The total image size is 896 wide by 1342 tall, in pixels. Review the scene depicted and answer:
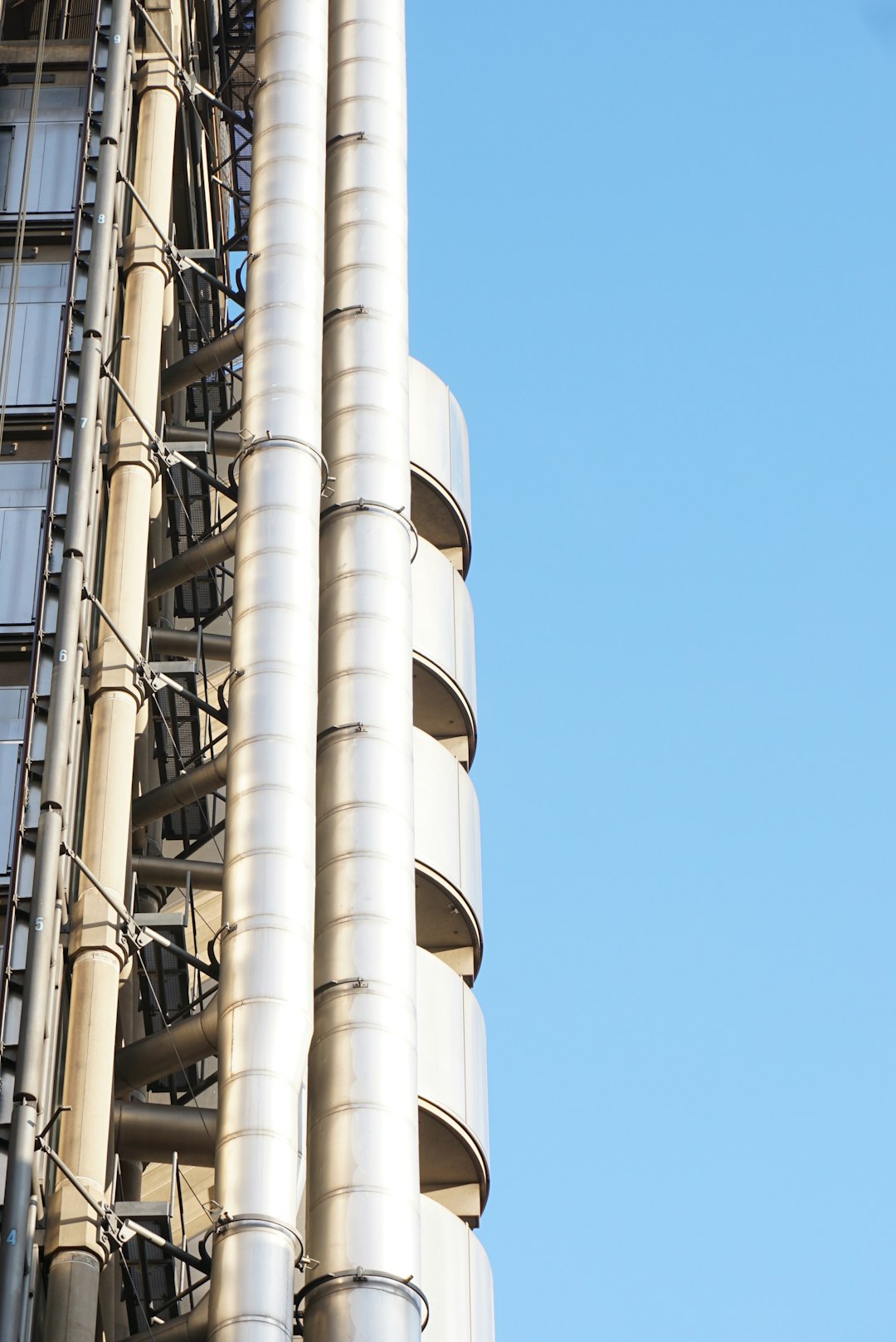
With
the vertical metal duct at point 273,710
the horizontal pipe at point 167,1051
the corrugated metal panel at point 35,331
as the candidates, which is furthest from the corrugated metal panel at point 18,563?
the horizontal pipe at point 167,1051

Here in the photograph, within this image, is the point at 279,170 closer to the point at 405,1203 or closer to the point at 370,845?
the point at 370,845

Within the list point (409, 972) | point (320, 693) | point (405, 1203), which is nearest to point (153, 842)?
point (320, 693)

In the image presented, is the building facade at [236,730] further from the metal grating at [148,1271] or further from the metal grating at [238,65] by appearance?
the metal grating at [238,65]

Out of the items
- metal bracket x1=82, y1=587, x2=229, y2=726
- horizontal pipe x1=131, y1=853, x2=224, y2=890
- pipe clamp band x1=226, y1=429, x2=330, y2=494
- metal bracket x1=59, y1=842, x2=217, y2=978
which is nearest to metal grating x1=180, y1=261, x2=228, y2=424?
pipe clamp band x1=226, y1=429, x2=330, y2=494

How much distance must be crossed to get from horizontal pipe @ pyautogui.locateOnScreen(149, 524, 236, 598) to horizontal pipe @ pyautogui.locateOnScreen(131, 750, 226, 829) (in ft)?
11.7

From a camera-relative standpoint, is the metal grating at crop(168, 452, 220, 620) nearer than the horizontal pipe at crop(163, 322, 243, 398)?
No

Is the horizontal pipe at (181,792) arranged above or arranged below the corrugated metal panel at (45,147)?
below

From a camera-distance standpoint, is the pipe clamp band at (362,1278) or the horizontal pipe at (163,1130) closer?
the pipe clamp band at (362,1278)

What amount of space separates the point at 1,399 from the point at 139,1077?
9928mm

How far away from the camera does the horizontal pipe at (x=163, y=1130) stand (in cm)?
2722

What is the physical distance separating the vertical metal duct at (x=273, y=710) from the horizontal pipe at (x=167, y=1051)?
140cm

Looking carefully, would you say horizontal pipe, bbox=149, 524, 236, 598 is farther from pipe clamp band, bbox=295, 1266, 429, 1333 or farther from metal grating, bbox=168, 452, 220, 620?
pipe clamp band, bbox=295, 1266, 429, 1333

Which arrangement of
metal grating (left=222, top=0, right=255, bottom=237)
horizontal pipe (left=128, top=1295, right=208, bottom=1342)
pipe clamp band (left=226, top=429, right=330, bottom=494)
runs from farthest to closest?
metal grating (left=222, top=0, right=255, bottom=237)
pipe clamp band (left=226, top=429, right=330, bottom=494)
horizontal pipe (left=128, top=1295, right=208, bottom=1342)

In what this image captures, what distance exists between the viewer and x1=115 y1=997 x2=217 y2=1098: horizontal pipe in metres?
26.9
